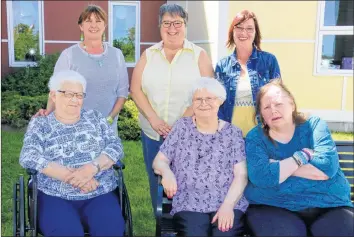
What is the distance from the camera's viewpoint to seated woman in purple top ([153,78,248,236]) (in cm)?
251

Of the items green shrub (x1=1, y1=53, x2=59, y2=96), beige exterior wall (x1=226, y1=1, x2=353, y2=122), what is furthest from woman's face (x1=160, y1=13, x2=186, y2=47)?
green shrub (x1=1, y1=53, x2=59, y2=96)

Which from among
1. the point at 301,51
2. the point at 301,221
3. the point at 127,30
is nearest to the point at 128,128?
the point at 301,51

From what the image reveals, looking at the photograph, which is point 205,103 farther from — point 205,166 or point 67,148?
point 67,148

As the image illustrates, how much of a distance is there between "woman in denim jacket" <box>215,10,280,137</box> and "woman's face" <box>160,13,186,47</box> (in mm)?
373

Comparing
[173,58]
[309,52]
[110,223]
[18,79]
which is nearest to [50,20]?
[18,79]

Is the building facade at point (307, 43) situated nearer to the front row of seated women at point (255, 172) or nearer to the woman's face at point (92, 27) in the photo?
the woman's face at point (92, 27)

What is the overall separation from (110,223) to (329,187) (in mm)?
1324

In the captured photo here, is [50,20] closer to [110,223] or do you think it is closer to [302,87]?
[302,87]

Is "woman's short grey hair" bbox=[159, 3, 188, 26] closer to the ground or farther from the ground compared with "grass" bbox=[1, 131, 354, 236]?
farther from the ground

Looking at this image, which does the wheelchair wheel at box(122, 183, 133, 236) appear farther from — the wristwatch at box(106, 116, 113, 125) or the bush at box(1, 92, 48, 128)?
the bush at box(1, 92, 48, 128)

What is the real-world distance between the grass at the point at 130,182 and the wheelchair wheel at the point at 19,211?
0.94 metres

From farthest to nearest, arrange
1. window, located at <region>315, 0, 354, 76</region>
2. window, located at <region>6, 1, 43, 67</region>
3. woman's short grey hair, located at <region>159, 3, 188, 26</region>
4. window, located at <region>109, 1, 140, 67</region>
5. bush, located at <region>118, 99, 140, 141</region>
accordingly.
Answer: window, located at <region>109, 1, 140, 67</region> → window, located at <region>6, 1, 43, 67</region> → window, located at <region>315, 0, 354, 76</region> → bush, located at <region>118, 99, 140, 141</region> → woman's short grey hair, located at <region>159, 3, 188, 26</region>

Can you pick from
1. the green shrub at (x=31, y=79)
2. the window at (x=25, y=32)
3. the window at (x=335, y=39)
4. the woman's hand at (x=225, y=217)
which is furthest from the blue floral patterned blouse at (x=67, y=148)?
the window at (x=25, y=32)

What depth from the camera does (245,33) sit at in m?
Result: 2.94
